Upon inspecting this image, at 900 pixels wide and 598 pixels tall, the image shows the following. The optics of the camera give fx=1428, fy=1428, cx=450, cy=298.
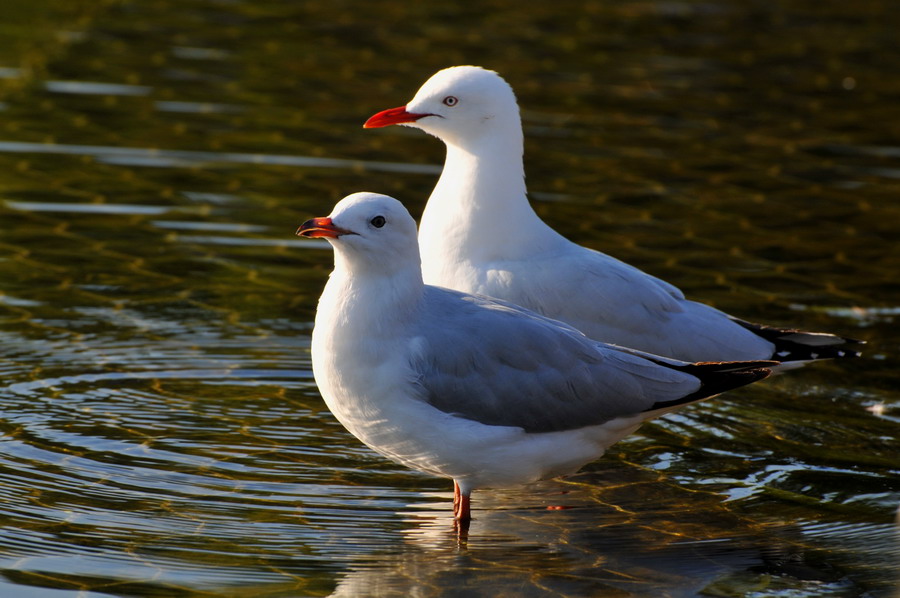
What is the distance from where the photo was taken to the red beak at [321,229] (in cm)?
559

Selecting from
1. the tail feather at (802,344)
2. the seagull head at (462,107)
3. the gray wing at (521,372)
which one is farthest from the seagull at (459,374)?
the seagull head at (462,107)

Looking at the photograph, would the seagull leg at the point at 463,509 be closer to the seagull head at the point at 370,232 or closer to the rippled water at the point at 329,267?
the rippled water at the point at 329,267

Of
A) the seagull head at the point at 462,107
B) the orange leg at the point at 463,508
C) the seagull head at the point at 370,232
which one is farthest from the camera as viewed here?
the seagull head at the point at 462,107

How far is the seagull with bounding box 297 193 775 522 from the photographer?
574 centimetres

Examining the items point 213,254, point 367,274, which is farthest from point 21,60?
point 367,274

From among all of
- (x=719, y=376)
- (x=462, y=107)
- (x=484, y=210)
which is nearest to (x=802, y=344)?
(x=719, y=376)

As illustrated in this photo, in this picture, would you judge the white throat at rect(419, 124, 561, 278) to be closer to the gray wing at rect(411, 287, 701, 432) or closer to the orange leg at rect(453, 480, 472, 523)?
the gray wing at rect(411, 287, 701, 432)

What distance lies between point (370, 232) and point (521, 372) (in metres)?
0.88

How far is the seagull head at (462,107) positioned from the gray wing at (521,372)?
1.26 meters

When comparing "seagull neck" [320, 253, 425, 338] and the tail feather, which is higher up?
"seagull neck" [320, 253, 425, 338]

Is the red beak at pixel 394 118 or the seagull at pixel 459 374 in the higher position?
the red beak at pixel 394 118

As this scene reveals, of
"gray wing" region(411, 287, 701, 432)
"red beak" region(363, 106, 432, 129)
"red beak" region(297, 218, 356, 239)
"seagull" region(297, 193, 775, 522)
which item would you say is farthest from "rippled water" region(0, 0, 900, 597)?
"red beak" region(363, 106, 432, 129)

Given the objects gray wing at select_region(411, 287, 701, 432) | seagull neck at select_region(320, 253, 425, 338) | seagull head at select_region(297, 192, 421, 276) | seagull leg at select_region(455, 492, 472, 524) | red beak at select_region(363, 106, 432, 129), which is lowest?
seagull leg at select_region(455, 492, 472, 524)

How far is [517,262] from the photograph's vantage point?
274 inches
